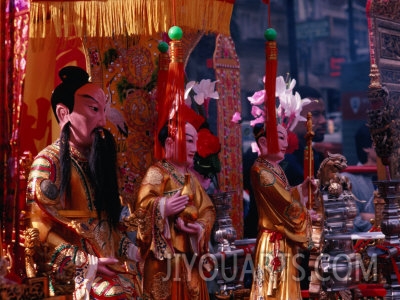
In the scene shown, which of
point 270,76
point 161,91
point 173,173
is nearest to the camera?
point 173,173

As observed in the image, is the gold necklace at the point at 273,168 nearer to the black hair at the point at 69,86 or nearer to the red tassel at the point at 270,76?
the red tassel at the point at 270,76

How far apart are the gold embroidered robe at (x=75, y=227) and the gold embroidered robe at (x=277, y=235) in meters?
1.59

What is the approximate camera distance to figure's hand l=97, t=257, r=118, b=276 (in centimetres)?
506

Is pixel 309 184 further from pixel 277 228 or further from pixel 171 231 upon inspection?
pixel 171 231

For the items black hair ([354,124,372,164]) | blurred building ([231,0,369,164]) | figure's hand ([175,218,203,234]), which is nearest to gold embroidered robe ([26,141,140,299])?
figure's hand ([175,218,203,234])

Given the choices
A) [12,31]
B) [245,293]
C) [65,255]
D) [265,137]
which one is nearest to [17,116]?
[12,31]

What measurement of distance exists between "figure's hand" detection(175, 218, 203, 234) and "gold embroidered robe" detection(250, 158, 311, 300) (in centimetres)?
102

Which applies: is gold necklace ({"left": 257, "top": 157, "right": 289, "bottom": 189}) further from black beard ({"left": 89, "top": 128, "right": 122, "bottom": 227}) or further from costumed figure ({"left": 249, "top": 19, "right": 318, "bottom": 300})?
black beard ({"left": 89, "top": 128, "right": 122, "bottom": 227})

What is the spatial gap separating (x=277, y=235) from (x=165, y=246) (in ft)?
4.01

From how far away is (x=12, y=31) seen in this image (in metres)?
4.60

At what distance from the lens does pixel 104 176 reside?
528 centimetres

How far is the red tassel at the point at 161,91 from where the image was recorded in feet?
19.3

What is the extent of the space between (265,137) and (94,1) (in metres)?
1.97

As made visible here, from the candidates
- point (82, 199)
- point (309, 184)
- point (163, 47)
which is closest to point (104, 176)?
point (82, 199)
